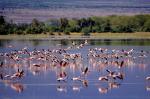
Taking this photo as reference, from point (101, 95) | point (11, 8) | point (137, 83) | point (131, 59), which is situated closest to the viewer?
point (101, 95)

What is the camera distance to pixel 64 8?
30422mm

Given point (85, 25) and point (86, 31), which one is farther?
point (85, 25)

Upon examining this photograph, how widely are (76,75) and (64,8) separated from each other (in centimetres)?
1660

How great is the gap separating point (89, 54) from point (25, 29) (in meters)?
9.48

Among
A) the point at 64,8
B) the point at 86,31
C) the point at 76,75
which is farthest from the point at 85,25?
the point at 76,75

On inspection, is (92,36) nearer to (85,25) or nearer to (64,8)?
(85,25)

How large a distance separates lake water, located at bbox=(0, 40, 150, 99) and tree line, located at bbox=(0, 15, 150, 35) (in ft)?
24.2

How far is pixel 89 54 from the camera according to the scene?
1861 centimetres

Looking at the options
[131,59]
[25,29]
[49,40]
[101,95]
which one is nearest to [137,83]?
[101,95]

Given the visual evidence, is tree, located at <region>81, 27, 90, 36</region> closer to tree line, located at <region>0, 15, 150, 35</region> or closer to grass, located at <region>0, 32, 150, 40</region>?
tree line, located at <region>0, 15, 150, 35</region>

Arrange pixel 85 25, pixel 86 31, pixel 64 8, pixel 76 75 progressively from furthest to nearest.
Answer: pixel 64 8, pixel 85 25, pixel 86 31, pixel 76 75

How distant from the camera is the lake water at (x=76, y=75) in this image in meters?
11.6

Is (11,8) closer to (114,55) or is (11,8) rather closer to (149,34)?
(149,34)

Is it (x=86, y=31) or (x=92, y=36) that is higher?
(x=86, y=31)
